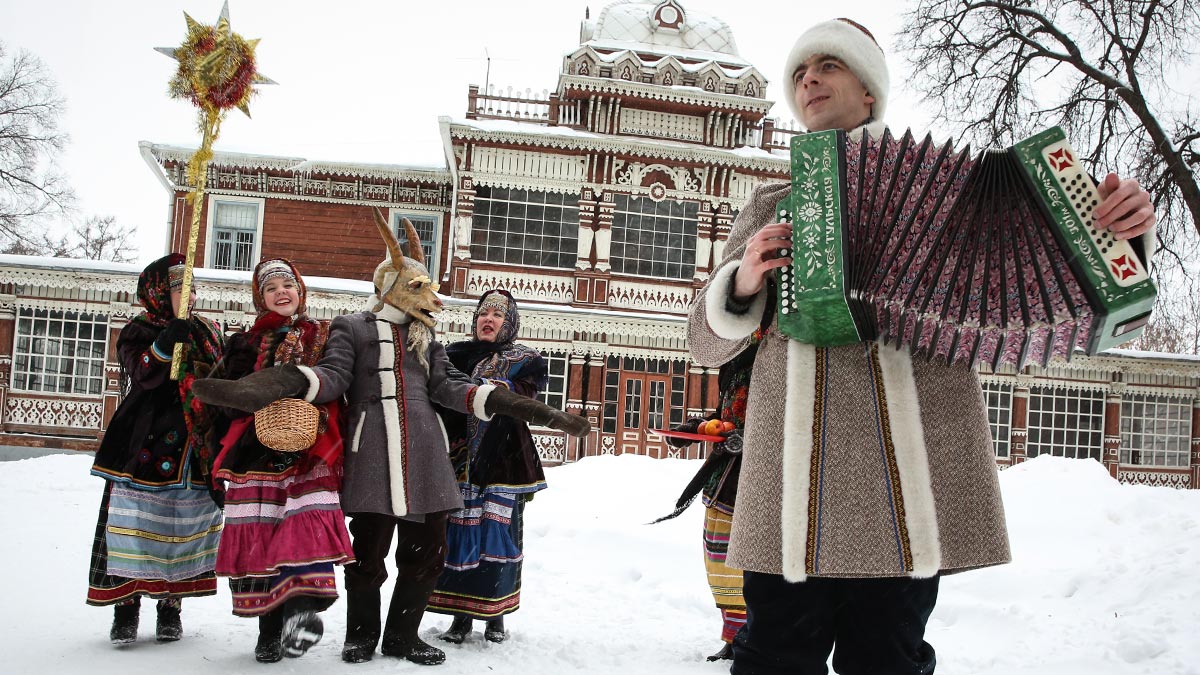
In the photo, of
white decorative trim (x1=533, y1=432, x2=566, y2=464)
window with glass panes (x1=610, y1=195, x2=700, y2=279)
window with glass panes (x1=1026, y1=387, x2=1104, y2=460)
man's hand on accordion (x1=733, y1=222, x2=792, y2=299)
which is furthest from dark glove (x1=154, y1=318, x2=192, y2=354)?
window with glass panes (x1=1026, y1=387, x2=1104, y2=460)

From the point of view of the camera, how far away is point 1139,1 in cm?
1353

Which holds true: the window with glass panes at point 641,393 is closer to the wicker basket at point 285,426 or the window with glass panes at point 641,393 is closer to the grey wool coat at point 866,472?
the wicker basket at point 285,426

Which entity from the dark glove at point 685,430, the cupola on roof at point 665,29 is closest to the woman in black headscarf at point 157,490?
the dark glove at point 685,430

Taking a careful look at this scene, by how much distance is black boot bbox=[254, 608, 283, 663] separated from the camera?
171 inches

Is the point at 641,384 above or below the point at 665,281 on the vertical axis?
below

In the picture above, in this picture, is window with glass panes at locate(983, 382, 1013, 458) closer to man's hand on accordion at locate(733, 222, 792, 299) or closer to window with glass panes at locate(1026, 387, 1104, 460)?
window with glass panes at locate(1026, 387, 1104, 460)

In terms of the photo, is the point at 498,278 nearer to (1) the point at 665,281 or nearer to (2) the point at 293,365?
(1) the point at 665,281

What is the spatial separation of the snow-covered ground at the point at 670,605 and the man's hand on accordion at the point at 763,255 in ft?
9.53

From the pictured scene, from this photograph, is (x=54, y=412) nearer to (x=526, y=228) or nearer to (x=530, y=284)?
(x=530, y=284)

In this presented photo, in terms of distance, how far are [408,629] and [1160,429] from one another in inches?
881

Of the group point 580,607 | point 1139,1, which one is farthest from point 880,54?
point 1139,1

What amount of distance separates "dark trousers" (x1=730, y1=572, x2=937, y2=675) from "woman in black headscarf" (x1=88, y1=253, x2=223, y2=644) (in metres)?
3.25

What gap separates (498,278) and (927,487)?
18457 mm

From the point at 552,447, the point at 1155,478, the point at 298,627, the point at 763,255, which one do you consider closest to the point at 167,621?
the point at 298,627
